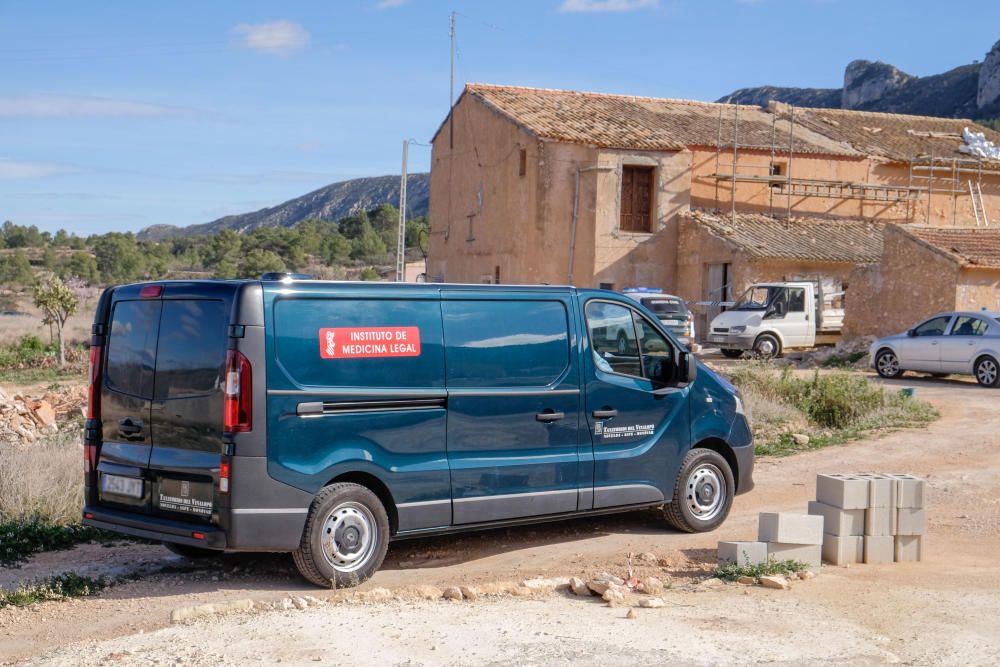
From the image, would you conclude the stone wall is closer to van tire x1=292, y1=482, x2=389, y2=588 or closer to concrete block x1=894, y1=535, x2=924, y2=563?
concrete block x1=894, y1=535, x2=924, y2=563

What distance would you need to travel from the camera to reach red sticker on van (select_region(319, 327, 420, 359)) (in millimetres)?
7055

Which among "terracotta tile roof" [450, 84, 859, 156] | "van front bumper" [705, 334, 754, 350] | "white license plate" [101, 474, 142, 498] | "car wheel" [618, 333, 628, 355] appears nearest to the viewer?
"white license plate" [101, 474, 142, 498]

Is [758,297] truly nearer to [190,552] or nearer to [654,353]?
[654,353]

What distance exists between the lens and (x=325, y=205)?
14500cm

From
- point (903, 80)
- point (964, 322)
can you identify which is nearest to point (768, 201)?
point (964, 322)

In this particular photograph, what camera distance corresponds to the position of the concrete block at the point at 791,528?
7.64m

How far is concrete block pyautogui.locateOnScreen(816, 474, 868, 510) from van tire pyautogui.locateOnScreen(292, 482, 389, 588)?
3.29 meters

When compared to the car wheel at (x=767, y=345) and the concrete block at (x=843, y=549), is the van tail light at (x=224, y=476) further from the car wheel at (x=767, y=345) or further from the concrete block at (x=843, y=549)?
the car wheel at (x=767, y=345)

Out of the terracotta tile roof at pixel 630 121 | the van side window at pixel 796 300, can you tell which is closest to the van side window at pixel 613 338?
the van side window at pixel 796 300

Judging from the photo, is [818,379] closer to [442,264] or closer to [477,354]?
[477,354]

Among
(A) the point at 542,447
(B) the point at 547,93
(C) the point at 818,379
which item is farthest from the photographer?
(B) the point at 547,93

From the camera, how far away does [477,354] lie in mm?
7762

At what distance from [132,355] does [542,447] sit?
2962mm

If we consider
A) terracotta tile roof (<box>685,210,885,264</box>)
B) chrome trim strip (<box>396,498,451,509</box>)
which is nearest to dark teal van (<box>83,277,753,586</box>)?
chrome trim strip (<box>396,498,451,509</box>)
